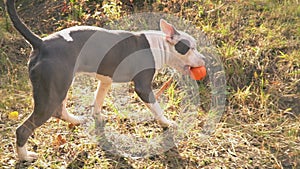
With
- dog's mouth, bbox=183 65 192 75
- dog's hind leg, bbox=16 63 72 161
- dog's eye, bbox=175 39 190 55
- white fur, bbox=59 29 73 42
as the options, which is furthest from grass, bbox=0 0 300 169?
white fur, bbox=59 29 73 42

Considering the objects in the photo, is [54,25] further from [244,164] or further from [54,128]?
[244,164]

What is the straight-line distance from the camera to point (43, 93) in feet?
9.18

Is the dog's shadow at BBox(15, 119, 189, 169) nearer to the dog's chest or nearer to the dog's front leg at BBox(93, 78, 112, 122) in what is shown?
the dog's front leg at BBox(93, 78, 112, 122)

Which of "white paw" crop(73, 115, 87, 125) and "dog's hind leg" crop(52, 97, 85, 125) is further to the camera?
"white paw" crop(73, 115, 87, 125)

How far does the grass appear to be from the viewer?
317cm

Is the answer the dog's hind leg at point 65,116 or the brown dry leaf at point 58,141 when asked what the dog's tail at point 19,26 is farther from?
the brown dry leaf at point 58,141

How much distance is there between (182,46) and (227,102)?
78 centimetres

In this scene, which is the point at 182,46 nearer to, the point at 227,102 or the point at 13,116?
the point at 227,102

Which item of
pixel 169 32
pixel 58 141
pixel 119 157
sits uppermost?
pixel 169 32

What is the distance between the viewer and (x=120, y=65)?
10.4 feet

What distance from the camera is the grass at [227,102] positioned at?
3.17m

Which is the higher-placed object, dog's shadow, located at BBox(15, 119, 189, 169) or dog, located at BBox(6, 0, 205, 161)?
dog, located at BBox(6, 0, 205, 161)

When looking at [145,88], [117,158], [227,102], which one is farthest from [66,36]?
[227,102]

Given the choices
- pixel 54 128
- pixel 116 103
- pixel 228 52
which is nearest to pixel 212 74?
pixel 228 52
